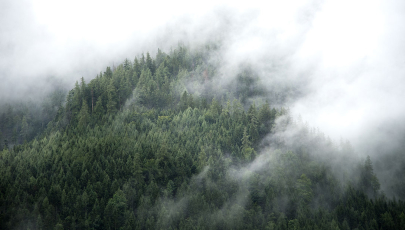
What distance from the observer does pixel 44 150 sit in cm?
12756

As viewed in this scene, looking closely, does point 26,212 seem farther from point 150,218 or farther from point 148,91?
point 148,91

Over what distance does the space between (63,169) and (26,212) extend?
2253cm

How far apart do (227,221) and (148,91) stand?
95793 mm

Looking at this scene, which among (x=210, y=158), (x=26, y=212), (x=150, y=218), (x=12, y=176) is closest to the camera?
(x=26, y=212)

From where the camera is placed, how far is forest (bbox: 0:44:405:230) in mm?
105312

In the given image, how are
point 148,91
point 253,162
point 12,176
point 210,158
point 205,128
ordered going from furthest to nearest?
point 148,91 < point 205,128 < point 253,162 < point 210,158 < point 12,176

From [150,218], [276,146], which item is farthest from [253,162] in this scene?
[150,218]

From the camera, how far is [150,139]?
13988cm

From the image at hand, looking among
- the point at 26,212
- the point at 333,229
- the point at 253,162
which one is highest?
the point at 253,162

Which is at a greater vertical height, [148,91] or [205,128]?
[148,91]

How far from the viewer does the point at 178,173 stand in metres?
126

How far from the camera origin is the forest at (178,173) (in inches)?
4146

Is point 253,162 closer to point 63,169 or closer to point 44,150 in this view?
point 63,169

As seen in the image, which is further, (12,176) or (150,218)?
(12,176)
